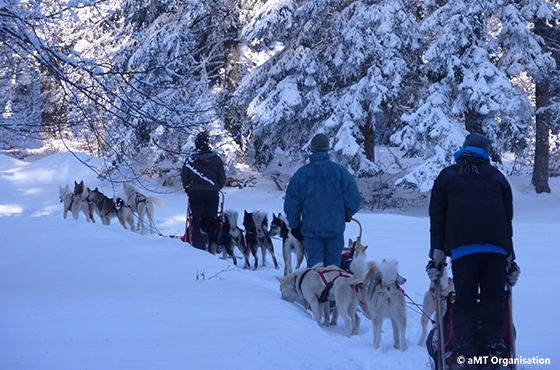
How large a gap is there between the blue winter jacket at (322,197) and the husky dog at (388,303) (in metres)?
1.24

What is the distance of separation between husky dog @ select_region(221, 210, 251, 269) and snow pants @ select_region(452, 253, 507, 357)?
5.44 m

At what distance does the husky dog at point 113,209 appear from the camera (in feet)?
40.0

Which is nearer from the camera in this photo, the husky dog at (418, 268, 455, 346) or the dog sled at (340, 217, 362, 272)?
the husky dog at (418, 268, 455, 346)

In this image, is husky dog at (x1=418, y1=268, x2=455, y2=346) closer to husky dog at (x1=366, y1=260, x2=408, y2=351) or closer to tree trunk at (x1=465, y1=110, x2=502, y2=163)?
husky dog at (x1=366, y1=260, x2=408, y2=351)

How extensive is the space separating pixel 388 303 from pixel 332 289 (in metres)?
0.83

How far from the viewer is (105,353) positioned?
3.84 metres

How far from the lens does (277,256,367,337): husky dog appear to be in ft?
18.4

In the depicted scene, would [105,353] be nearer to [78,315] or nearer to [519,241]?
[78,315]

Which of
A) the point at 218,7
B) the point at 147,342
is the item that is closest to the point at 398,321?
the point at 147,342

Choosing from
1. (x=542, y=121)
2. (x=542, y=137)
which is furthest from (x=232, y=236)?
(x=542, y=137)

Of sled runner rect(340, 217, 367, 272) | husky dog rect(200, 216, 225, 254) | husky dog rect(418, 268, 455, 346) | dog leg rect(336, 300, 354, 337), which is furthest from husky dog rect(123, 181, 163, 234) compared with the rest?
husky dog rect(418, 268, 455, 346)

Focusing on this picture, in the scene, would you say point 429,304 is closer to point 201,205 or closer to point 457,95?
point 201,205

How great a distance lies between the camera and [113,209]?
488 inches

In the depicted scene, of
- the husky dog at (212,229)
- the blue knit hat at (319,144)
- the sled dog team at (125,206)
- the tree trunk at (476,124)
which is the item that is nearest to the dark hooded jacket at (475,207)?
the blue knit hat at (319,144)
